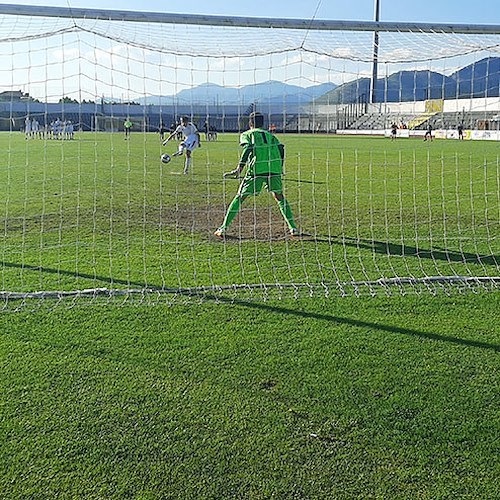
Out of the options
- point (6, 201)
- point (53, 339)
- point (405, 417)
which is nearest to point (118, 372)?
point (53, 339)

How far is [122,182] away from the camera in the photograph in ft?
47.3

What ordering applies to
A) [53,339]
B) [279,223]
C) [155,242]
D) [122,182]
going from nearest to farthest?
[53,339] < [155,242] < [279,223] < [122,182]

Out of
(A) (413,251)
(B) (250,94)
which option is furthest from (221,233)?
(A) (413,251)

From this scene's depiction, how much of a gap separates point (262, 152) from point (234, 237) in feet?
3.90

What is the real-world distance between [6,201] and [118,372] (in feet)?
25.6

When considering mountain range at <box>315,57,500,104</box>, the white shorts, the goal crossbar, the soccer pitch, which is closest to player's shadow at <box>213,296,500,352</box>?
the soccer pitch

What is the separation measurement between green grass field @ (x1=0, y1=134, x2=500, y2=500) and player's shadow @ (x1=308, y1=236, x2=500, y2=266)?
0.15 feet

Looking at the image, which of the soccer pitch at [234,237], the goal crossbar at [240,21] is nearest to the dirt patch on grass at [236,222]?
the soccer pitch at [234,237]

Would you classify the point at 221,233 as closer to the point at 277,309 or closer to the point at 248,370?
the point at 277,309

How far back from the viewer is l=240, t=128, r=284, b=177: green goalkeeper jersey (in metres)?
7.82

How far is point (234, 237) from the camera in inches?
319

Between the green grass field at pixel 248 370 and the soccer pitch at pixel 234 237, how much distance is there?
49mm

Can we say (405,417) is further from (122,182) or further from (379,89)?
(122,182)

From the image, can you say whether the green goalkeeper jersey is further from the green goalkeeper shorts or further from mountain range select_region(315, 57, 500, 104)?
mountain range select_region(315, 57, 500, 104)
